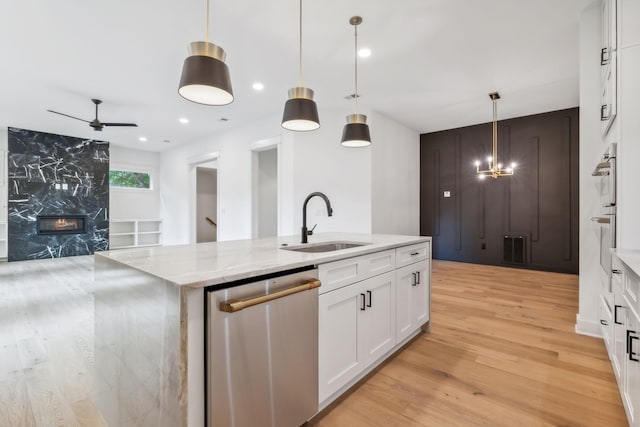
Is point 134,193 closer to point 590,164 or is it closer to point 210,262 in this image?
point 210,262

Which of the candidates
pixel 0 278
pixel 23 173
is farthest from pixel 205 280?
pixel 23 173

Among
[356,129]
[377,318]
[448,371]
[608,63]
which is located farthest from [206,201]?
[608,63]

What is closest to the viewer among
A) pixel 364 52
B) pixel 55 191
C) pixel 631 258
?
pixel 631 258

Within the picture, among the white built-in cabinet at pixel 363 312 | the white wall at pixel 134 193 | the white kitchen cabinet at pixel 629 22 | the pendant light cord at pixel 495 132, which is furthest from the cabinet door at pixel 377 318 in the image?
the white wall at pixel 134 193

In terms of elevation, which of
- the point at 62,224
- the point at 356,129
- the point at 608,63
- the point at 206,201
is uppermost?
the point at 608,63

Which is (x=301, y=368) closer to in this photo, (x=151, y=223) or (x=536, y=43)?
(x=536, y=43)

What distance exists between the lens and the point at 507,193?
18.4 ft

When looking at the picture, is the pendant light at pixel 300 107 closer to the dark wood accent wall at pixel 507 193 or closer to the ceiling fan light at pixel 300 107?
the ceiling fan light at pixel 300 107

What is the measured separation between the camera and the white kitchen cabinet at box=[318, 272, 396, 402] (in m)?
1.56

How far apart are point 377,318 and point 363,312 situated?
195 mm

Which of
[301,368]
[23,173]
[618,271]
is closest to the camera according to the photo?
[301,368]

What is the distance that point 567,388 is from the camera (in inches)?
72.6

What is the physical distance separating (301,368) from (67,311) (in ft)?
10.7

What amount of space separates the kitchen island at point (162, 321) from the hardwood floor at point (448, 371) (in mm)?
284
